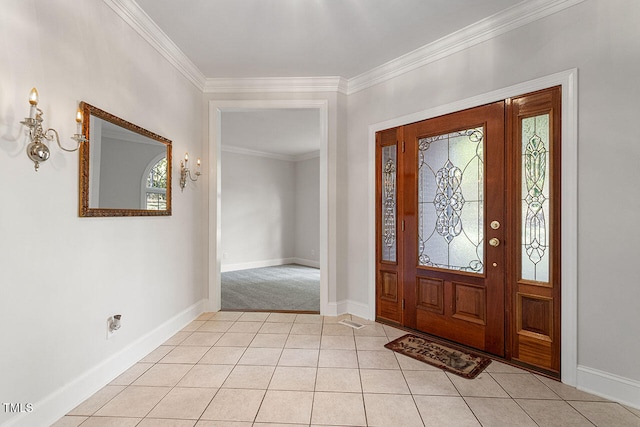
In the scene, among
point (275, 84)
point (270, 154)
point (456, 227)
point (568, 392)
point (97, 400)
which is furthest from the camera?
point (270, 154)

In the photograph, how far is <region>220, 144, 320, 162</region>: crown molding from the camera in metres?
6.96

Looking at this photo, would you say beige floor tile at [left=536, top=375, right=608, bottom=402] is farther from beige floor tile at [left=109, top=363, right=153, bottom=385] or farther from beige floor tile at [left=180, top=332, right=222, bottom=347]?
beige floor tile at [left=109, top=363, right=153, bottom=385]

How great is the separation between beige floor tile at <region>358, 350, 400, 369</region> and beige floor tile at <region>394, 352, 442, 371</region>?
0.13 ft

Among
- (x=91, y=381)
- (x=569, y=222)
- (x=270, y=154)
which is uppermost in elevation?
(x=270, y=154)

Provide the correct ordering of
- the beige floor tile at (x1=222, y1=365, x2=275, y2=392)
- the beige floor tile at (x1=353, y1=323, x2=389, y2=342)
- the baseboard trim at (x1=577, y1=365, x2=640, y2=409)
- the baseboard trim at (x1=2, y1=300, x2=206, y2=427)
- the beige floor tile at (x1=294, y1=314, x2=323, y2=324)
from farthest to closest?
the beige floor tile at (x1=294, y1=314, x2=323, y2=324) < the beige floor tile at (x1=353, y1=323, x2=389, y2=342) < the beige floor tile at (x1=222, y1=365, x2=275, y2=392) < the baseboard trim at (x1=577, y1=365, x2=640, y2=409) < the baseboard trim at (x1=2, y1=300, x2=206, y2=427)

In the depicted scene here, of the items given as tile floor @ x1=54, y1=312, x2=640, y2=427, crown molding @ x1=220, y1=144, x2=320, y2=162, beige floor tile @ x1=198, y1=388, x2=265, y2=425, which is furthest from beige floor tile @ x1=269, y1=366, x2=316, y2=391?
crown molding @ x1=220, y1=144, x2=320, y2=162

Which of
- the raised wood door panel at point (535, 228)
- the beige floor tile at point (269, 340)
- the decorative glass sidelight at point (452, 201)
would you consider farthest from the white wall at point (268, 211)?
the raised wood door panel at point (535, 228)

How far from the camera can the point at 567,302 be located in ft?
7.09

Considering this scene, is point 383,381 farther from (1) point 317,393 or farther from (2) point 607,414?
(2) point 607,414

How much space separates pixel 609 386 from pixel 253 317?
3.08m

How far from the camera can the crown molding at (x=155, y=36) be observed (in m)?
2.33

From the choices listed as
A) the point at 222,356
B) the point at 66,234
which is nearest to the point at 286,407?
the point at 222,356

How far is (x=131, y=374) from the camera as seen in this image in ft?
7.55

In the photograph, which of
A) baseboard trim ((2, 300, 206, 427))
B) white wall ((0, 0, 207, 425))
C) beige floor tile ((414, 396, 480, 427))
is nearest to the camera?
white wall ((0, 0, 207, 425))
